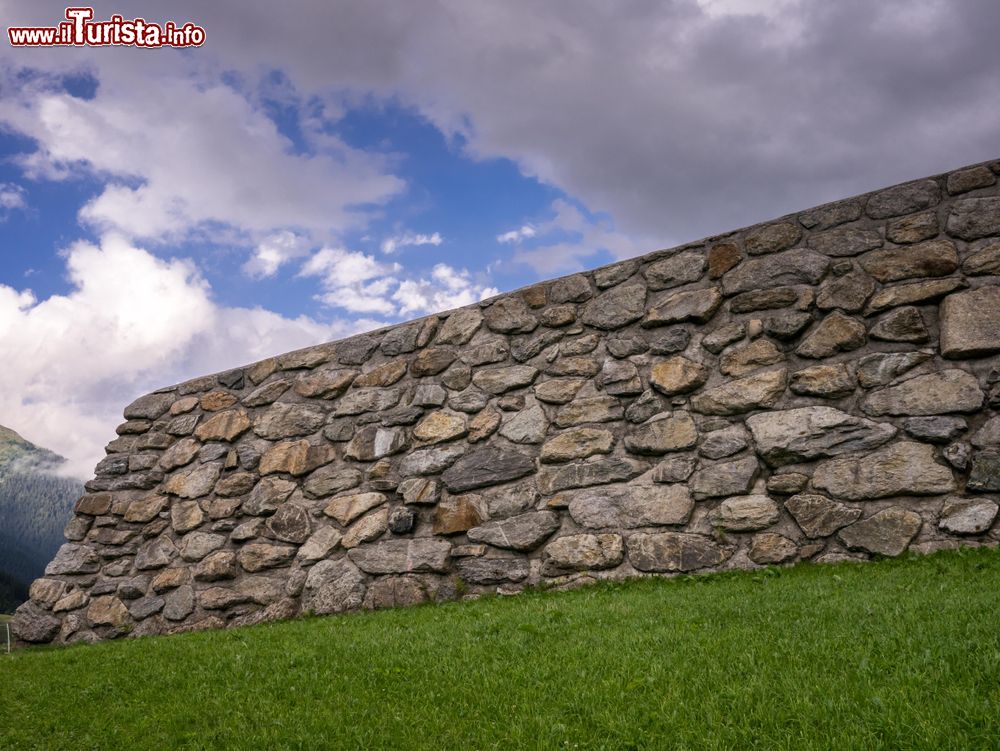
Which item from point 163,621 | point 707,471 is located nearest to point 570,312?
point 707,471

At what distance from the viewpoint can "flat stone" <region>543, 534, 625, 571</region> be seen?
577cm

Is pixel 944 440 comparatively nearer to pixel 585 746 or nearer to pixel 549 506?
pixel 549 506

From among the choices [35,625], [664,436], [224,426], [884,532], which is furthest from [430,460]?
[35,625]

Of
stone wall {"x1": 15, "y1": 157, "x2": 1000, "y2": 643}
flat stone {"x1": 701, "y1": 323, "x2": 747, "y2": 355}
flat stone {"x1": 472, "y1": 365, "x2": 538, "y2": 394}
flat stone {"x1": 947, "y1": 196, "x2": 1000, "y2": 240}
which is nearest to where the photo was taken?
stone wall {"x1": 15, "y1": 157, "x2": 1000, "y2": 643}

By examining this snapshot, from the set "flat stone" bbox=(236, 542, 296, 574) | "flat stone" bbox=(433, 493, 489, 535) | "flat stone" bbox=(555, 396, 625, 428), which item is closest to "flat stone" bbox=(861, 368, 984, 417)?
"flat stone" bbox=(555, 396, 625, 428)

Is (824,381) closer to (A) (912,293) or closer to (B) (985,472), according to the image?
(A) (912,293)

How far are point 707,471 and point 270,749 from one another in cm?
373

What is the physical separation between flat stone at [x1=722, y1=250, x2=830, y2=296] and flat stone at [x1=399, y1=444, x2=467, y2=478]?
9.08ft

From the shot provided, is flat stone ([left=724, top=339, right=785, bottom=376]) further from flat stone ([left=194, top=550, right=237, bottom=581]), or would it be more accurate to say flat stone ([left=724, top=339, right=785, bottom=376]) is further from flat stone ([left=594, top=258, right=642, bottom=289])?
flat stone ([left=194, top=550, right=237, bottom=581])

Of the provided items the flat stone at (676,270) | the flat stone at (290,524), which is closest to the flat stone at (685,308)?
the flat stone at (676,270)

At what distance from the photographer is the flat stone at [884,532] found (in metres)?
4.94

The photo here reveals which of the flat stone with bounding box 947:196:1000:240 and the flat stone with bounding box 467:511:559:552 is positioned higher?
the flat stone with bounding box 947:196:1000:240

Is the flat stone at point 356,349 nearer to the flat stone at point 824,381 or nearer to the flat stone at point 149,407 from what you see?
the flat stone at point 149,407

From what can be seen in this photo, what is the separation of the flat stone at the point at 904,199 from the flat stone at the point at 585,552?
323cm
